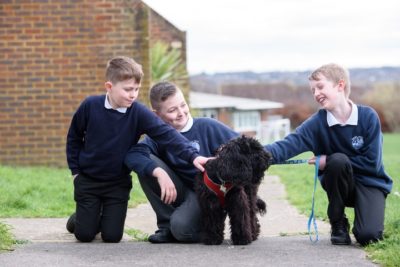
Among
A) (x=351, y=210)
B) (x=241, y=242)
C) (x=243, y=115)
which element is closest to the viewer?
(x=241, y=242)

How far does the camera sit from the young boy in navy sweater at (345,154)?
624 centimetres

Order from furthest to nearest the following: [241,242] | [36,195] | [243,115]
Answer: [243,115] < [36,195] < [241,242]

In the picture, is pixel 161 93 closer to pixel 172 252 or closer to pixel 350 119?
pixel 172 252

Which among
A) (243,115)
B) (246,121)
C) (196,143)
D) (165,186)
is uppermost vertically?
(196,143)

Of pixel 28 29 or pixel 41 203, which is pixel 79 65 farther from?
pixel 41 203

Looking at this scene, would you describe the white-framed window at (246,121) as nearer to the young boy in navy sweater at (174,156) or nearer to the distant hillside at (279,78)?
the distant hillside at (279,78)

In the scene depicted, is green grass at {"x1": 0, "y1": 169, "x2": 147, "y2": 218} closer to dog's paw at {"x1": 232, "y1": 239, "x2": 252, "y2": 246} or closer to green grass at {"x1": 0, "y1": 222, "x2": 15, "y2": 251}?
green grass at {"x1": 0, "y1": 222, "x2": 15, "y2": 251}

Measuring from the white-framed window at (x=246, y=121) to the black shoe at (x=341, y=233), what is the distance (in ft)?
135

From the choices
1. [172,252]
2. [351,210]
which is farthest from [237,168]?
[351,210]

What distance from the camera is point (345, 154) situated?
21.1ft

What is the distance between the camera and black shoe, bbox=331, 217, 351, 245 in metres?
6.23

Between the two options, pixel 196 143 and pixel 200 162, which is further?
pixel 196 143

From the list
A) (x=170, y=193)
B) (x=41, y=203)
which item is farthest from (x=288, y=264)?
(x=41, y=203)

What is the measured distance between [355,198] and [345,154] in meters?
0.37
